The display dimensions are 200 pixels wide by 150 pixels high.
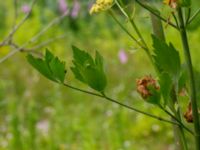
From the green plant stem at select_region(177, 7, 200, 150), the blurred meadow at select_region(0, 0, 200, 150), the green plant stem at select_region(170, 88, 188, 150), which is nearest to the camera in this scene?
the green plant stem at select_region(177, 7, 200, 150)

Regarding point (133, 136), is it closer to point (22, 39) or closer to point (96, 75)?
point (22, 39)

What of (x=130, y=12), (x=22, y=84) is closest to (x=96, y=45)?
(x=22, y=84)

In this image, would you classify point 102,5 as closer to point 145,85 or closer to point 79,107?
point 145,85

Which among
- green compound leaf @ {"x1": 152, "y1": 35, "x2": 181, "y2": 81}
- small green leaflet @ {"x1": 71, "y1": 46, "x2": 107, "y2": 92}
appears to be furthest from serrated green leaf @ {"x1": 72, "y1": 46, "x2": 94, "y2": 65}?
green compound leaf @ {"x1": 152, "y1": 35, "x2": 181, "y2": 81}

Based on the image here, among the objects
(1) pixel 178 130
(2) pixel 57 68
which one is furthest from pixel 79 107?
(2) pixel 57 68

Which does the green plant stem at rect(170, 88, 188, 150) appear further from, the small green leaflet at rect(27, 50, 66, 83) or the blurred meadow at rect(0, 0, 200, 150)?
the small green leaflet at rect(27, 50, 66, 83)
